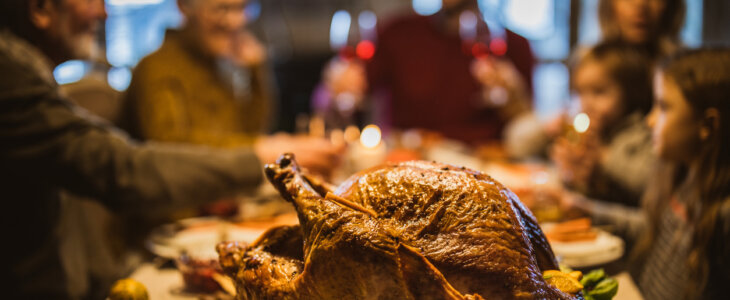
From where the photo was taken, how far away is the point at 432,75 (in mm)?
5465

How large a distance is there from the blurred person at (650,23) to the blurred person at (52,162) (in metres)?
2.29

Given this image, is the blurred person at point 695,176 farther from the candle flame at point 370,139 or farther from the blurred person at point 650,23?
the candle flame at point 370,139

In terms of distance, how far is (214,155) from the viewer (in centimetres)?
214

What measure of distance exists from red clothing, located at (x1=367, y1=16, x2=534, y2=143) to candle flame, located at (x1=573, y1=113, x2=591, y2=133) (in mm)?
2487

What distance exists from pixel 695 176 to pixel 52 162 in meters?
2.17

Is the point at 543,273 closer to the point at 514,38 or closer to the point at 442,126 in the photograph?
the point at 442,126

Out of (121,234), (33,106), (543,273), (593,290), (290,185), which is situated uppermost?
(33,106)

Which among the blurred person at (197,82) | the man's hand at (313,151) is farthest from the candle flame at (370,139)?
the blurred person at (197,82)

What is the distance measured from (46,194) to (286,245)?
4.24ft

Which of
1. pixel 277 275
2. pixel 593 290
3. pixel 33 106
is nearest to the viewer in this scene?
pixel 277 275

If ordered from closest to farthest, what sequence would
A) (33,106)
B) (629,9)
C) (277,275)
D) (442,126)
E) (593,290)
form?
(277,275) < (593,290) < (33,106) < (629,9) < (442,126)

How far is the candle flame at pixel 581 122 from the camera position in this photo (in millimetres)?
2623

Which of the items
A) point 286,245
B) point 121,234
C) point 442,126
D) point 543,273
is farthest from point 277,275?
point 442,126

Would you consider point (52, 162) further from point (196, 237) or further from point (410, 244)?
point (410, 244)
